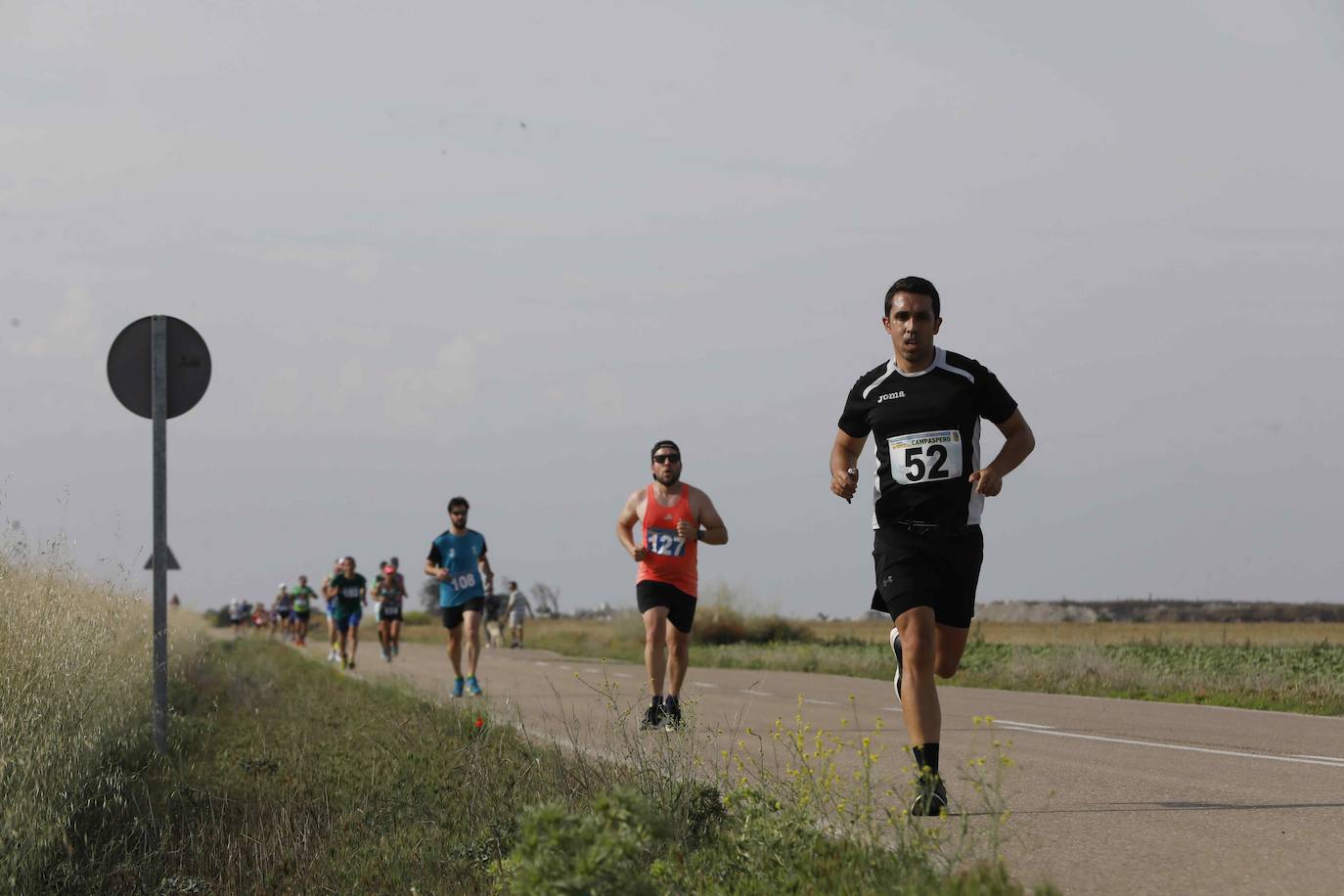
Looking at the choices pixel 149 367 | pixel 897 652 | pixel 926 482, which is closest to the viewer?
pixel 926 482

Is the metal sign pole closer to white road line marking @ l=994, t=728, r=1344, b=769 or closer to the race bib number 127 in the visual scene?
the race bib number 127

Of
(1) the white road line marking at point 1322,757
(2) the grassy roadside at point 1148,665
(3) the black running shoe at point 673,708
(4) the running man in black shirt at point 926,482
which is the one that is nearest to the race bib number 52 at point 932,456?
(4) the running man in black shirt at point 926,482

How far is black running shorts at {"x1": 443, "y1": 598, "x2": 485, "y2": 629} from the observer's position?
57.6 ft

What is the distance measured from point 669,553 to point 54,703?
4470 millimetres

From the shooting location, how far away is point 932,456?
743 cm

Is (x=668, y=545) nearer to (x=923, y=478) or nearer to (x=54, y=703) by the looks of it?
(x=54, y=703)

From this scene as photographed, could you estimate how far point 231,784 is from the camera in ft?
33.7

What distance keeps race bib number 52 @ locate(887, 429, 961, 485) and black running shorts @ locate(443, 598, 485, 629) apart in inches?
417

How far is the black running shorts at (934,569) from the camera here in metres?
7.45

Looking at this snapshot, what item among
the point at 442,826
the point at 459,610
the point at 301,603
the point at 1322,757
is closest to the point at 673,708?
the point at 442,826

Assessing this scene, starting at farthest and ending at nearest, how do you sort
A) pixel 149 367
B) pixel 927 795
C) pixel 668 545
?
pixel 668 545
pixel 149 367
pixel 927 795

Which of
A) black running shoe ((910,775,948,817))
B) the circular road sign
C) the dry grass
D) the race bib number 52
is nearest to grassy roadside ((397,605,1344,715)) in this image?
the race bib number 52

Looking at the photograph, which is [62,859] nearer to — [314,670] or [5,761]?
[5,761]

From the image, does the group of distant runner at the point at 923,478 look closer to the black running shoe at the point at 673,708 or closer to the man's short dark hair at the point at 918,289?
the man's short dark hair at the point at 918,289
